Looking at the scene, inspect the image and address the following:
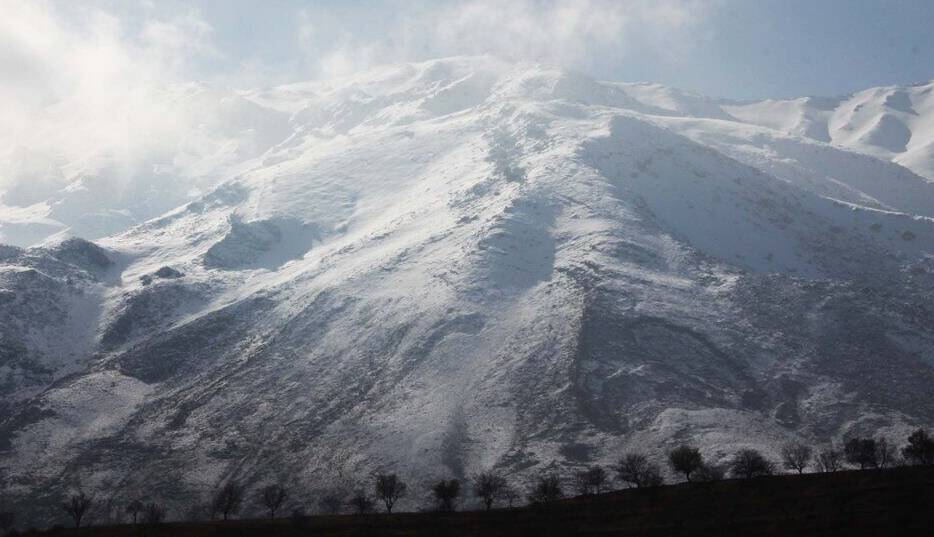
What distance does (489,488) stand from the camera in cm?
14138

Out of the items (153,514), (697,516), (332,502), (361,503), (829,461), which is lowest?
(332,502)

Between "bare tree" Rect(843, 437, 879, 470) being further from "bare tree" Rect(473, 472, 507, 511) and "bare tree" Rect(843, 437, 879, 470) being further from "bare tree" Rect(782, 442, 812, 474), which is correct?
"bare tree" Rect(473, 472, 507, 511)

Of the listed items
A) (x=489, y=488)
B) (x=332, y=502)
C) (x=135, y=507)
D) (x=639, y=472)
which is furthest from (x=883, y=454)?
(x=135, y=507)

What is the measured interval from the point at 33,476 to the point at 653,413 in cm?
15958

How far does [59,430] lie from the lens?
654ft

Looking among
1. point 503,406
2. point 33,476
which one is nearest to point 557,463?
point 503,406

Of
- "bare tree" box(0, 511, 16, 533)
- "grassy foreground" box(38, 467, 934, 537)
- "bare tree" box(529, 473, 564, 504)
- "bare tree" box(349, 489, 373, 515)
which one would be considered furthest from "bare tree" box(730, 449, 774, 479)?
"bare tree" box(0, 511, 16, 533)

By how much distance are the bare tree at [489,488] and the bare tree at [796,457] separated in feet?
197

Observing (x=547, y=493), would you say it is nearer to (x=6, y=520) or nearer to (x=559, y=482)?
(x=559, y=482)

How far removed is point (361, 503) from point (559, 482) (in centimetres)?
4422

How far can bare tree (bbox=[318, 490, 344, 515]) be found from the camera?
6216 inches

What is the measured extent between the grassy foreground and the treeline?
36.4 feet

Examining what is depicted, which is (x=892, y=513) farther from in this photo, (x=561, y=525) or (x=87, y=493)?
(x=87, y=493)

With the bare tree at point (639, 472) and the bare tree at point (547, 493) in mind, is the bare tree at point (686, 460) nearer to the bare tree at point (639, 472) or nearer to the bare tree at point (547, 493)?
the bare tree at point (639, 472)
